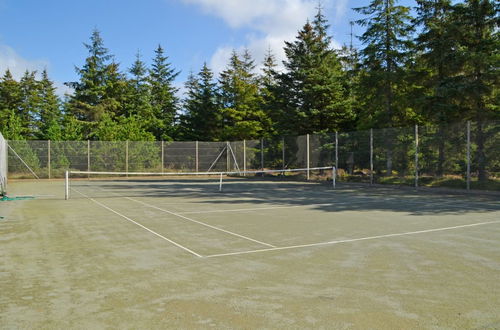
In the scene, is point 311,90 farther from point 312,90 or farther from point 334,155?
point 334,155

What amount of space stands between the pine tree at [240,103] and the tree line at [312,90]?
116 millimetres

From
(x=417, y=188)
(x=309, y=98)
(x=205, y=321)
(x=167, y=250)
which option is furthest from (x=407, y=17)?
(x=205, y=321)

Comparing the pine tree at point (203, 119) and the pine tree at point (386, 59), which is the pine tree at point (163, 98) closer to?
the pine tree at point (203, 119)

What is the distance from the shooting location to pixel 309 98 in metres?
31.7

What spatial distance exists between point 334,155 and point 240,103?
74.7ft

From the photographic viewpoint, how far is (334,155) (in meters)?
23.8

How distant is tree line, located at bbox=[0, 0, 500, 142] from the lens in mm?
18969

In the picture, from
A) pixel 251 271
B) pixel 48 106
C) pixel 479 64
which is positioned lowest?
pixel 251 271

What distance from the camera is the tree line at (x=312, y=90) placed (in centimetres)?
1897

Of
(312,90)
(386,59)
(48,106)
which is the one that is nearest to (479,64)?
(386,59)

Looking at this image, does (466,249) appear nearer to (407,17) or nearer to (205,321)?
(205,321)

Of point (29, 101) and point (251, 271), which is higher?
point (29, 101)

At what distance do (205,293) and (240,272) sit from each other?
0.88m

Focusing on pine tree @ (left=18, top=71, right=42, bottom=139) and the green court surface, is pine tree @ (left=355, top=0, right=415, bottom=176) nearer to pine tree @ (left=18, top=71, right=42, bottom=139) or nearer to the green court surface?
the green court surface
